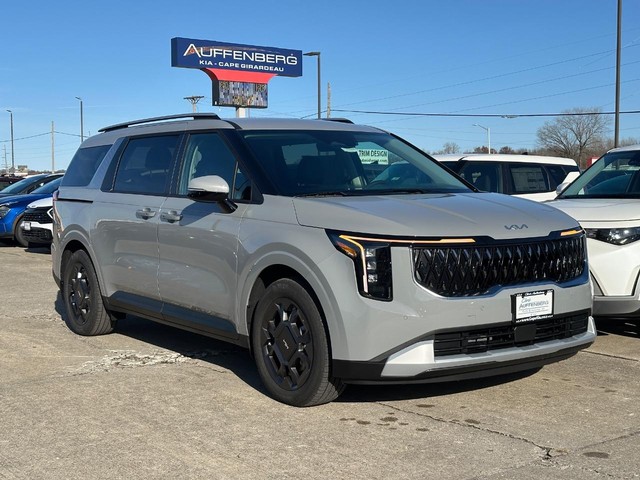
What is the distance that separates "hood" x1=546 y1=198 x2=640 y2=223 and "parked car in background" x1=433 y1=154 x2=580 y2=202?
4.34 meters

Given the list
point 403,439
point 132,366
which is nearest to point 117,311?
point 132,366

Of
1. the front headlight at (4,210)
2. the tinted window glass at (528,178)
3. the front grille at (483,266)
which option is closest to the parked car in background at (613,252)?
the front grille at (483,266)

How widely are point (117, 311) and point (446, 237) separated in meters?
3.59

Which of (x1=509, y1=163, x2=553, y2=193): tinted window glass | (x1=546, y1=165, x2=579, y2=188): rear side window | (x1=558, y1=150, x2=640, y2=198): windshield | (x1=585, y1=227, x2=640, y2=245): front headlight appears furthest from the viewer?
(x1=546, y1=165, x2=579, y2=188): rear side window

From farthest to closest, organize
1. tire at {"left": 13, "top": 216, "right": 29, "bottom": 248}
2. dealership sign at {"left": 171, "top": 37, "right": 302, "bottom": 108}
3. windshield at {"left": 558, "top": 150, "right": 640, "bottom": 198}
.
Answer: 1. dealership sign at {"left": 171, "top": 37, "right": 302, "bottom": 108}
2. tire at {"left": 13, "top": 216, "right": 29, "bottom": 248}
3. windshield at {"left": 558, "top": 150, "right": 640, "bottom": 198}

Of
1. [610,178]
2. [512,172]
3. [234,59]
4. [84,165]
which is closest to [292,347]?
[84,165]

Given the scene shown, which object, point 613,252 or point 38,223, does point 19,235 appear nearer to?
point 38,223

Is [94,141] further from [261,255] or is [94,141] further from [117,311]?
[261,255]

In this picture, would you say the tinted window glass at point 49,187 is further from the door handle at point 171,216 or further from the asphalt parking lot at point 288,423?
the door handle at point 171,216

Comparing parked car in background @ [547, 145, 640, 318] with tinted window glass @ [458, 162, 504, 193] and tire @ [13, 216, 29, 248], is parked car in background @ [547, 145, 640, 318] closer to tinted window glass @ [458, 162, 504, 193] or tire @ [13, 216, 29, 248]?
tinted window glass @ [458, 162, 504, 193]

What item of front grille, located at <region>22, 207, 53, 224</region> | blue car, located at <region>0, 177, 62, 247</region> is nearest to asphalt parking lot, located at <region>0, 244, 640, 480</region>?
front grille, located at <region>22, 207, 53, 224</region>

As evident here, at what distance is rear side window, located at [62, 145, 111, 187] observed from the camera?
7.57 m

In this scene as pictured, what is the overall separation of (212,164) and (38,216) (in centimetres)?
1092

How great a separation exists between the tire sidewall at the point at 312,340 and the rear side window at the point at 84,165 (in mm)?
2997
